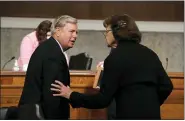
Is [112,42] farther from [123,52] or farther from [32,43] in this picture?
[32,43]

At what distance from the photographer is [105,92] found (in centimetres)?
187

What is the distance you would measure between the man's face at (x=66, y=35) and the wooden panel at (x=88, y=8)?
13.3 ft

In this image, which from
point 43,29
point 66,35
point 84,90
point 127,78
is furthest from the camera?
point 43,29

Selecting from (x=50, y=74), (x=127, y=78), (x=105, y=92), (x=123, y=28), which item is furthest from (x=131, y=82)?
(x=50, y=74)

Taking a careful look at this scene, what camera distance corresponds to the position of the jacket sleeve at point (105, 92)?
5.98 feet

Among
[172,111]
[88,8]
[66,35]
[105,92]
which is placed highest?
[88,8]

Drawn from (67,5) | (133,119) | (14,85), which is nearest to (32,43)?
(14,85)

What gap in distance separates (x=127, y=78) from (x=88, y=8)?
4.41m

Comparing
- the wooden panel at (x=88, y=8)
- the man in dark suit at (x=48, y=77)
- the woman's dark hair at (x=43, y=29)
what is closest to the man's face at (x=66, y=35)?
the man in dark suit at (x=48, y=77)

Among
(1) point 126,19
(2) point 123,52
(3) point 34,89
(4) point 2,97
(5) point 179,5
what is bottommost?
(4) point 2,97

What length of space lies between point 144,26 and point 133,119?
15.3 ft

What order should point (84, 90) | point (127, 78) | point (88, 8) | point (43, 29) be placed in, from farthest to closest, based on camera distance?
1. point (88, 8)
2. point (43, 29)
3. point (84, 90)
4. point (127, 78)

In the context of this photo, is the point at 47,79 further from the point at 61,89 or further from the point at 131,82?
the point at 131,82

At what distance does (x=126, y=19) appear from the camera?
1.90m
